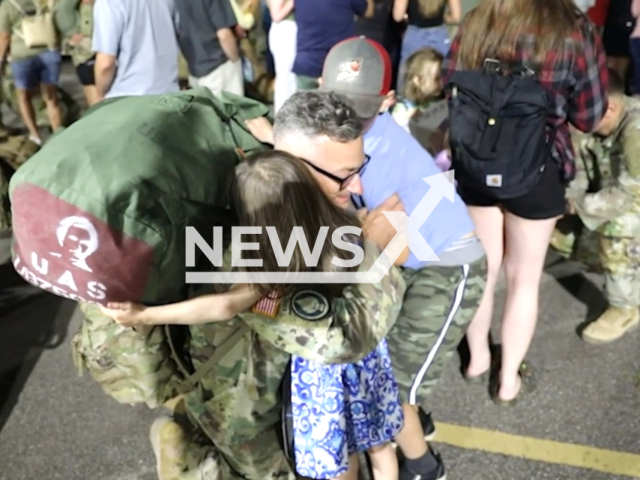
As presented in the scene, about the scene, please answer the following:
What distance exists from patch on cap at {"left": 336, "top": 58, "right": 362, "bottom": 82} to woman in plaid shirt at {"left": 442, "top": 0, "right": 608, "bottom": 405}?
475mm

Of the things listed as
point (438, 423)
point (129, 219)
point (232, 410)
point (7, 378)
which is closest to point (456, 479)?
point (438, 423)

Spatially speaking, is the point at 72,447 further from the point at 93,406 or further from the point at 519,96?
the point at 519,96

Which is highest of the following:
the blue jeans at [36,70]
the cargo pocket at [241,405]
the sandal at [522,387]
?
the cargo pocket at [241,405]

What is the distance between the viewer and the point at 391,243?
5.79 ft

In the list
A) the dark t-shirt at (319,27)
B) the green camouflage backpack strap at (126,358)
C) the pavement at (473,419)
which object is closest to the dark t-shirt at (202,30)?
Result: the dark t-shirt at (319,27)

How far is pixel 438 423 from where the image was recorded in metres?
2.66

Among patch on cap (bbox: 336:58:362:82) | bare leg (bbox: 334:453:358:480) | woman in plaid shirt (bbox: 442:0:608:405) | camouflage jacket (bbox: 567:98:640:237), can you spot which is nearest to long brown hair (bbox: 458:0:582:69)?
woman in plaid shirt (bbox: 442:0:608:405)

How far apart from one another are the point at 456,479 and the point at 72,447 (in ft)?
5.04

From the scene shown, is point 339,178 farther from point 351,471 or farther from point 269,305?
point 351,471

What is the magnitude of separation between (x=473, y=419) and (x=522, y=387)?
28 centimetres

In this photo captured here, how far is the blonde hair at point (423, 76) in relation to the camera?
394cm

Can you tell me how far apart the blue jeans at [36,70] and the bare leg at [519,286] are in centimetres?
404

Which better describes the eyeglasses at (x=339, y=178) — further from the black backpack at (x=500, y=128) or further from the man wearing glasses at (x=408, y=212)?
the black backpack at (x=500, y=128)

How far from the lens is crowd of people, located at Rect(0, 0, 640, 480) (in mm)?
1532
